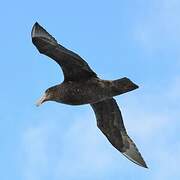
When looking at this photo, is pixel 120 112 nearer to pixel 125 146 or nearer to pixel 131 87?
pixel 125 146

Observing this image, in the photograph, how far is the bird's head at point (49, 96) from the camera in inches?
878

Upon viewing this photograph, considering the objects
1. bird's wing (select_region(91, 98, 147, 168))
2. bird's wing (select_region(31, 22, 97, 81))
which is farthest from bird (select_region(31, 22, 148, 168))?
bird's wing (select_region(91, 98, 147, 168))

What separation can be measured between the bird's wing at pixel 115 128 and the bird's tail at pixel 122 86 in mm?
1926

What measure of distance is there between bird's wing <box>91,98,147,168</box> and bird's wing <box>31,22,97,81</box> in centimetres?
163

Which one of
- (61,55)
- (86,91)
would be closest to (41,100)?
(86,91)

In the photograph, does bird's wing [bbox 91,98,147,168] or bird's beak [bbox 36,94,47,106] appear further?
bird's wing [bbox 91,98,147,168]

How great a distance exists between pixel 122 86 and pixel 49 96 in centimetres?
206

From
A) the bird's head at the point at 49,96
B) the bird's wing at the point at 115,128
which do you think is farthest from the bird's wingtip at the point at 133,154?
the bird's head at the point at 49,96

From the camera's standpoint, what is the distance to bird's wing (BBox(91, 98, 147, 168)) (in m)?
23.5

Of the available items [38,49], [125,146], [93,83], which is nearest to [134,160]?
[125,146]

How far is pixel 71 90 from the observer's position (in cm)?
2211

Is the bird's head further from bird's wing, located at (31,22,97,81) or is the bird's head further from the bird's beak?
bird's wing, located at (31,22,97,81)

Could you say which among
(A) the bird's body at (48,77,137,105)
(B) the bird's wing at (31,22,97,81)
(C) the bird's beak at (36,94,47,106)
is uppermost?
(B) the bird's wing at (31,22,97,81)

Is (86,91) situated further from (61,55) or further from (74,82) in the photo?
(61,55)
